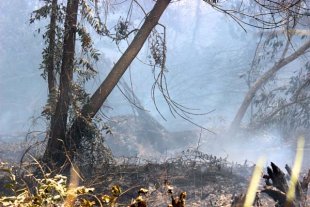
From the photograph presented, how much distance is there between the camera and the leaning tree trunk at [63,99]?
6.15 meters

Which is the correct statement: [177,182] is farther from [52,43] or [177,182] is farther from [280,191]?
[280,191]

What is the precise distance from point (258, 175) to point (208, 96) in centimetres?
2374

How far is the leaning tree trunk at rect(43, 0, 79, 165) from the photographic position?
615 cm

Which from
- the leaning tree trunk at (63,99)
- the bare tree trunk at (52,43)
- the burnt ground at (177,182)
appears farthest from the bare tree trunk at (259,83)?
the bare tree trunk at (52,43)

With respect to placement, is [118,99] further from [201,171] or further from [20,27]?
[201,171]

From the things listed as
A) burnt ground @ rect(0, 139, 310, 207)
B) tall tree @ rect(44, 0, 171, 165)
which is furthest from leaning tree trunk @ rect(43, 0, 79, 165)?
burnt ground @ rect(0, 139, 310, 207)

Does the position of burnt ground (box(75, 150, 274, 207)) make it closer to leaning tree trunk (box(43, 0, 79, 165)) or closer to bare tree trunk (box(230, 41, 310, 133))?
leaning tree trunk (box(43, 0, 79, 165))

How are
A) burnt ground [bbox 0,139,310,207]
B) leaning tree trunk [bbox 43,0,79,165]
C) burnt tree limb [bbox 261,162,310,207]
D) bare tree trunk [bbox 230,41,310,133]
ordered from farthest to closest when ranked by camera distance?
bare tree trunk [bbox 230,41,310,133]
leaning tree trunk [bbox 43,0,79,165]
burnt ground [bbox 0,139,310,207]
burnt tree limb [bbox 261,162,310,207]

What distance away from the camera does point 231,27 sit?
36625mm

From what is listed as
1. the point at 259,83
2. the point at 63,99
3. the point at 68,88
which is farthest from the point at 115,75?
the point at 259,83

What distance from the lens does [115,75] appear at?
20.9ft

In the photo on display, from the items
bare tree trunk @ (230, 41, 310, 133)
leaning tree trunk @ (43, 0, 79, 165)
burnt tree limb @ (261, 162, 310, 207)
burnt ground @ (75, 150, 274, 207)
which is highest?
bare tree trunk @ (230, 41, 310, 133)

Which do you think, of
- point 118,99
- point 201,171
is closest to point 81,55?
point 201,171

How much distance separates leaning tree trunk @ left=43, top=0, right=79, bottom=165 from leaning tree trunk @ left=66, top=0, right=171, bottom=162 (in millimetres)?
185
